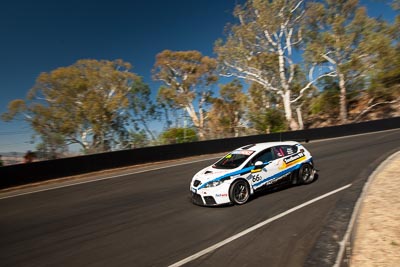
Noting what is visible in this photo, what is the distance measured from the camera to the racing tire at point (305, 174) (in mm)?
9977

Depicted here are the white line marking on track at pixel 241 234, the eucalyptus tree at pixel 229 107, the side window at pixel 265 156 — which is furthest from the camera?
the eucalyptus tree at pixel 229 107

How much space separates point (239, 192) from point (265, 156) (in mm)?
1529

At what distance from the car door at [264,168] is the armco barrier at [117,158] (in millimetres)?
9991

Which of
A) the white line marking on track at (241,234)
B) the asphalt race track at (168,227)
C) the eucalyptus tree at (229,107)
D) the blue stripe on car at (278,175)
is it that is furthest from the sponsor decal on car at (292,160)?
the eucalyptus tree at (229,107)

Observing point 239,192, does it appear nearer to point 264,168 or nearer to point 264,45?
point 264,168

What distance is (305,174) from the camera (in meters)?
10.1

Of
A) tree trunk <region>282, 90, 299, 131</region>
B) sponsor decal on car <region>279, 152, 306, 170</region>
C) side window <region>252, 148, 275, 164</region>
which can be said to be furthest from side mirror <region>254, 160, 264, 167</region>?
tree trunk <region>282, 90, 299, 131</region>

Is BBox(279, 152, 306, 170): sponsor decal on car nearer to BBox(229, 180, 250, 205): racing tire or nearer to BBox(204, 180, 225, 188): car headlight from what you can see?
BBox(229, 180, 250, 205): racing tire

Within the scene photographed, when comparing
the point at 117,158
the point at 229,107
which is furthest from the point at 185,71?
the point at 117,158

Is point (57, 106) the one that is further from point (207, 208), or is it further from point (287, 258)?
point (287, 258)

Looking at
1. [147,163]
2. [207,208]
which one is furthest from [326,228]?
[147,163]

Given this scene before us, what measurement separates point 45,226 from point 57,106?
26985 millimetres

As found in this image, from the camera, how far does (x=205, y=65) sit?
46312 millimetres

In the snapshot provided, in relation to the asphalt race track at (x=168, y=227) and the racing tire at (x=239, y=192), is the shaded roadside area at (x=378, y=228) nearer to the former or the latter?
the asphalt race track at (x=168, y=227)
